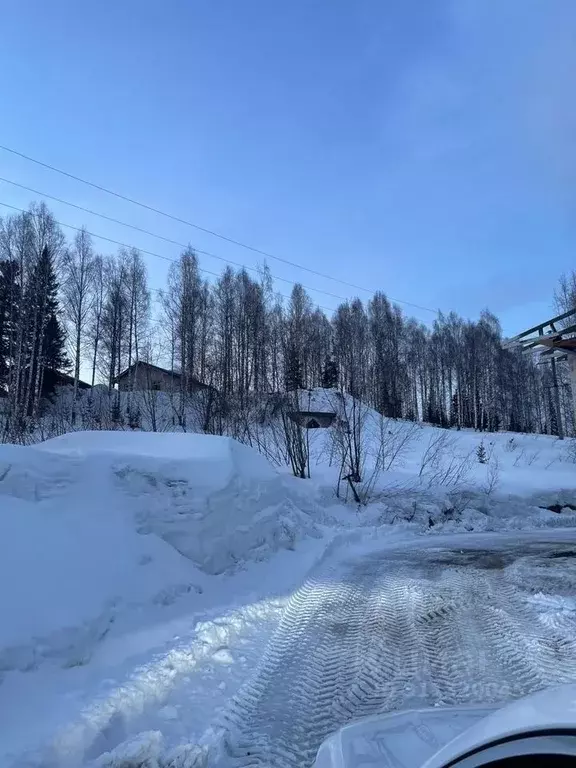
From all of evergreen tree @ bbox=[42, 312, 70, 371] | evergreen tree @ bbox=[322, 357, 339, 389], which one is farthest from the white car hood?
evergreen tree @ bbox=[322, 357, 339, 389]

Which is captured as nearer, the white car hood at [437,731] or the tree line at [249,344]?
the white car hood at [437,731]

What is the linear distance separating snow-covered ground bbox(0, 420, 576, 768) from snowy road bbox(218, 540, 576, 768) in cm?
3

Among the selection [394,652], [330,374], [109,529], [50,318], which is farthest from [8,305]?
[394,652]

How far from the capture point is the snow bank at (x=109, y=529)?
4.63 m

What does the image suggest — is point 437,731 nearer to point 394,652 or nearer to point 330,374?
point 394,652

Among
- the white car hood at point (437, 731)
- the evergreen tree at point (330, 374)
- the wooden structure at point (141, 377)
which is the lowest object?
the white car hood at point (437, 731)

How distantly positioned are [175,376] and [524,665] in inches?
1661

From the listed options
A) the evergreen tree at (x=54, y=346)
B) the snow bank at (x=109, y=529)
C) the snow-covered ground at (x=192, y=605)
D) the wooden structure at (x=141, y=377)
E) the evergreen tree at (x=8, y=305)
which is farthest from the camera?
the wooden structure at (x=141, y=377)

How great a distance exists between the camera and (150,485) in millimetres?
7551

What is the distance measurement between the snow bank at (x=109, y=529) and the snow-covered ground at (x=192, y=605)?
20 mm

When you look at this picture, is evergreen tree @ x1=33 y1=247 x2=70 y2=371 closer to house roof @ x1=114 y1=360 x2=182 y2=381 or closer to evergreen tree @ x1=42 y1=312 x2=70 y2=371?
evergreen tree @ x1=42 y1=312 x2=70 y2=371

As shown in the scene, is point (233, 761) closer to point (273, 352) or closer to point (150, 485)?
point (150, 485)

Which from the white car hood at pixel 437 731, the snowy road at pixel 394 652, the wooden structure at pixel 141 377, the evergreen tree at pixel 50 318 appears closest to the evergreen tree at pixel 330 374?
the wooden structure at pixel 141 377

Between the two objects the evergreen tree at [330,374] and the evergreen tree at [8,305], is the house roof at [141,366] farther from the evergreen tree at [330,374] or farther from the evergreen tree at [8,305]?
the evergreen tree at [330,374]
